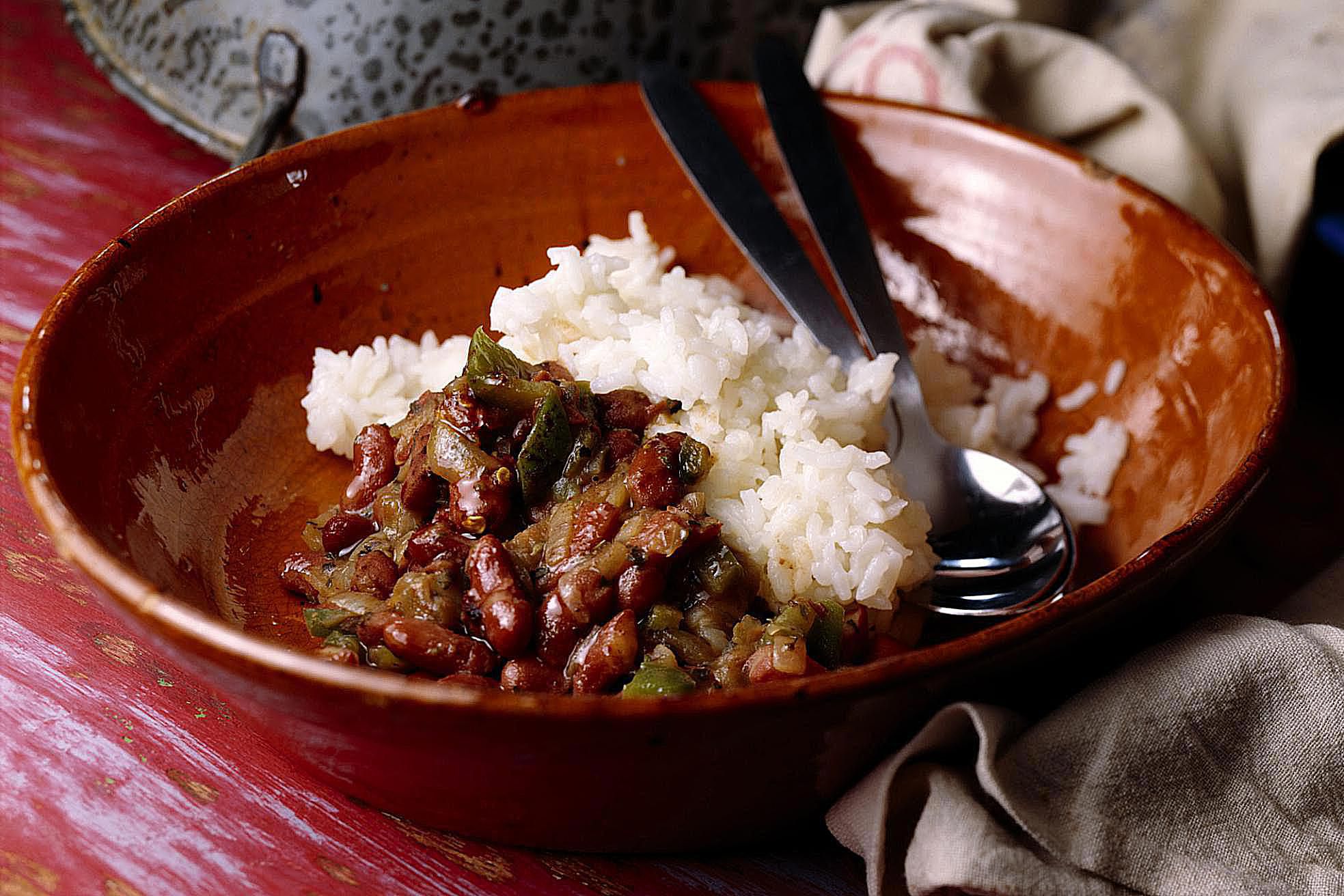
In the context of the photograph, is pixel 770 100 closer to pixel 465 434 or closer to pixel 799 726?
pixel 465 434

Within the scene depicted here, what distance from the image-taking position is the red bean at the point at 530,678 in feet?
5.99

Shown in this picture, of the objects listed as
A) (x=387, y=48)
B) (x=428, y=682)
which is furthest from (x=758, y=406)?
(x=387, y=48)

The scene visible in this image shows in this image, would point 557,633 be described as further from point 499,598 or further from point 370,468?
point 370,468

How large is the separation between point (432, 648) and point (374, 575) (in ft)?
0.82

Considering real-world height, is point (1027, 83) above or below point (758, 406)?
above

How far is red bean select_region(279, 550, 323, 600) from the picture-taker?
217cm

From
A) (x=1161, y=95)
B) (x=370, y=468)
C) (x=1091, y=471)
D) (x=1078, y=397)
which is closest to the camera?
(x=370, y=468)

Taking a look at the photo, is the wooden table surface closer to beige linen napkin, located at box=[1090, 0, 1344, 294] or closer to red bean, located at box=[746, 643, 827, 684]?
red bean, located at box=[746, 643, 827, 684]

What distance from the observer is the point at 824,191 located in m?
2.85

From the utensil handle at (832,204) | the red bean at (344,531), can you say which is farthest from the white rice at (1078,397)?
the red bean at (344,531)

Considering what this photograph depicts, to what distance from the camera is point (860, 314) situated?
2.68 m

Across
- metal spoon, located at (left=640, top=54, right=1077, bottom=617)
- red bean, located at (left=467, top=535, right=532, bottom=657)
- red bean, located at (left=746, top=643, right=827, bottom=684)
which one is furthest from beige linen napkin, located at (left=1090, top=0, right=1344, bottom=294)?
red bean, located at (left=467, top=535, right=532, bottom=657)

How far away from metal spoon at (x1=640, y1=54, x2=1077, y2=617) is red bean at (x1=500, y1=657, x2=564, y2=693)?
0.77 m

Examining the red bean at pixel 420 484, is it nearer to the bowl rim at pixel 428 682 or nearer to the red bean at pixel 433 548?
the red bean at pixel 433 548
